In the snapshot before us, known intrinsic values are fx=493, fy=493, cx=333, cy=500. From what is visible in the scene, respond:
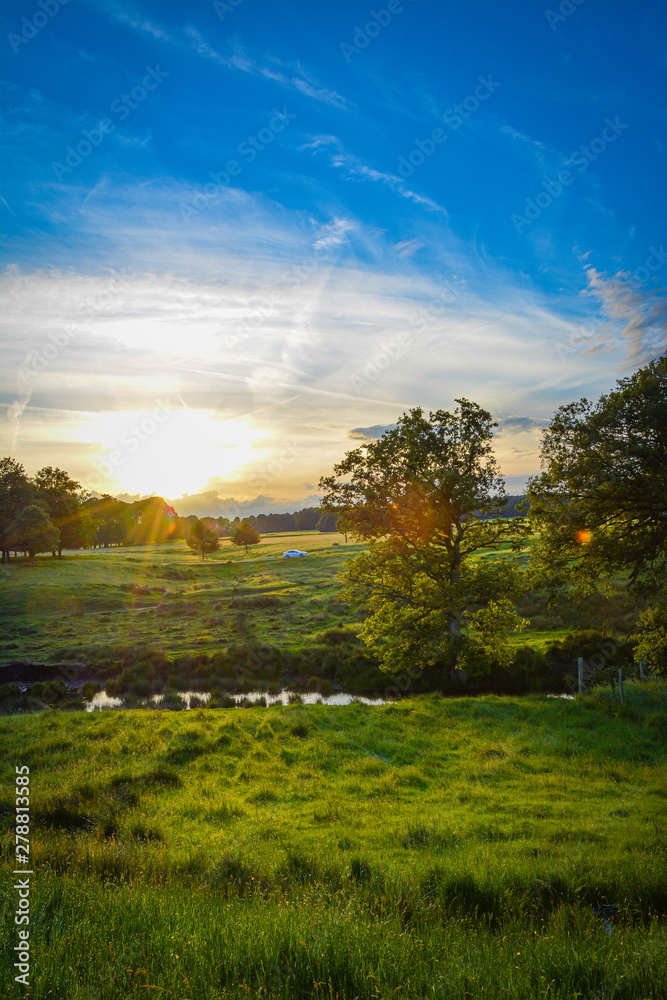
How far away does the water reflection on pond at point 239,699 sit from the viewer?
26594 millimetres

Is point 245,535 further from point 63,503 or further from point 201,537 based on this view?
point 63,503

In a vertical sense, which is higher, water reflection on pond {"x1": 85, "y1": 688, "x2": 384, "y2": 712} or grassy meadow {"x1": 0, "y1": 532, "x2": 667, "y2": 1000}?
grassy meadow {"x1": 0, "y1": 532, "x2": 667, "y2": 1000}

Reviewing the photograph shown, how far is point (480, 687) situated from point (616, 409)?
18.3 m

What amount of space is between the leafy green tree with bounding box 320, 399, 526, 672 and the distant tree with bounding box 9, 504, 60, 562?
7139 centimetres

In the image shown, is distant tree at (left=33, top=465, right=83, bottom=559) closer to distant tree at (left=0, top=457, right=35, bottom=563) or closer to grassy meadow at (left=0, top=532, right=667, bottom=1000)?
distant tree at (left=0, top=457, right=35, bottom=563)

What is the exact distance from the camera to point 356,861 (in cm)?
798

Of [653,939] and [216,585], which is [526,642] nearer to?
[653,939]

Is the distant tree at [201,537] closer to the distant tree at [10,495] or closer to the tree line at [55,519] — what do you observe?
the tree line at [55,519]

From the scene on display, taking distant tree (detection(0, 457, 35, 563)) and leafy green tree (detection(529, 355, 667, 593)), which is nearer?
leafy green tree (detection(529, 355, 667, 593))

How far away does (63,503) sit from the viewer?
9488 centimetres

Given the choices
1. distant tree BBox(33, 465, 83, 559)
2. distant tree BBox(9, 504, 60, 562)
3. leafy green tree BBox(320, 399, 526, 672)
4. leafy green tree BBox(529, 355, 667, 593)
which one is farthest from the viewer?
distant tree BBox(33, 465, 83, 559)

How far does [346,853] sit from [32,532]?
85587mm

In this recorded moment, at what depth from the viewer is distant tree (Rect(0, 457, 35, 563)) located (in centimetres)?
7862

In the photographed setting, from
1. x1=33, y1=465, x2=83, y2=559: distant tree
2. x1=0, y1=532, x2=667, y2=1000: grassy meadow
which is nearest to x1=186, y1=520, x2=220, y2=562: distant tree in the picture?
x1=33, y1=465, x2=83, y2=559: distant tree
